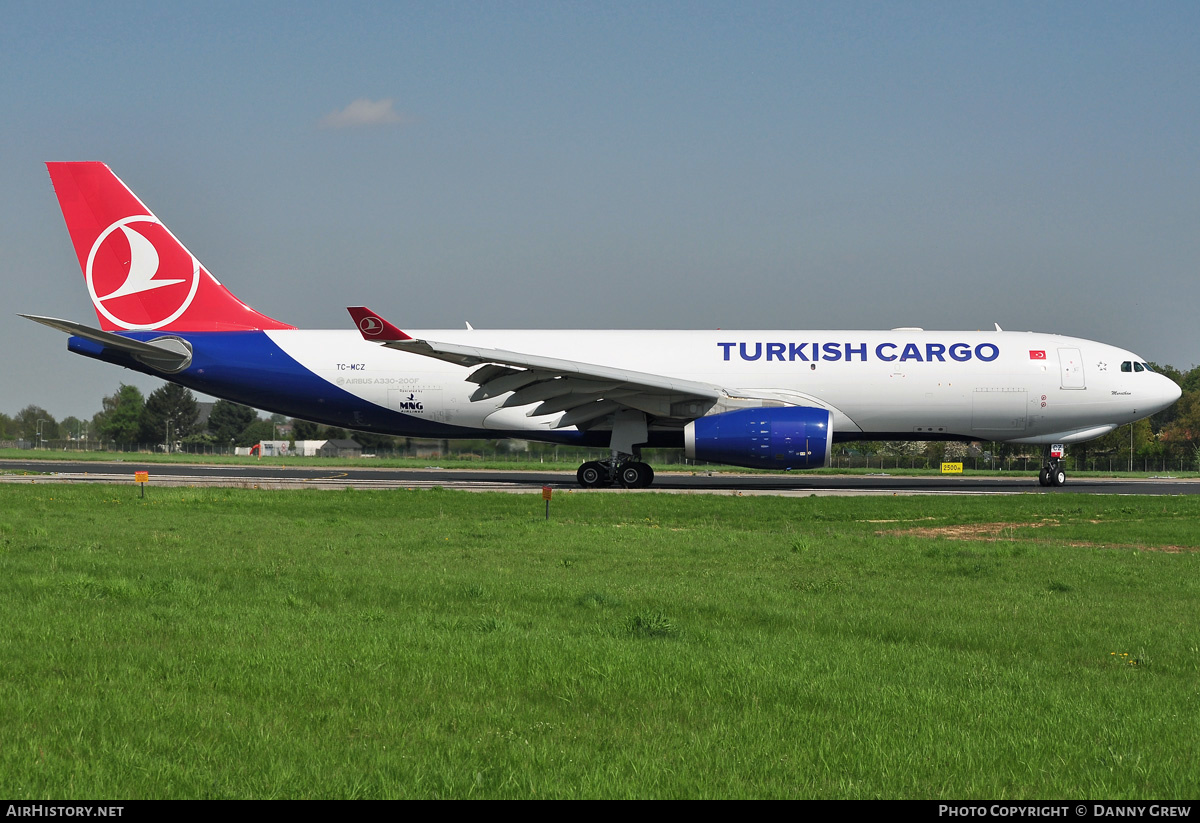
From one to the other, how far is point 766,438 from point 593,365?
4.90 metres

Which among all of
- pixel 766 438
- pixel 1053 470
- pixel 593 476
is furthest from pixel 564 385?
pixel 1053 470

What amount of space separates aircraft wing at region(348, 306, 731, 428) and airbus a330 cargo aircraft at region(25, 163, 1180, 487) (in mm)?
215

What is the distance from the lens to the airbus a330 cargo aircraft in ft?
88.7

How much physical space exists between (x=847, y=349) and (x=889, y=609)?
1906cm

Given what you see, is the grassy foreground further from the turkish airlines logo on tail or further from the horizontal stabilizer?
the turkish airlines logo on tail

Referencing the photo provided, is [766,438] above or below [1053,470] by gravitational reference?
above

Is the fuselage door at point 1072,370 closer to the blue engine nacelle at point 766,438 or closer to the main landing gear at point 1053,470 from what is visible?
the main landing gear at point 1053,470

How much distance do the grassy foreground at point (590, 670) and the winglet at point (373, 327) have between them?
9.14m

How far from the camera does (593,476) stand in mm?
26484

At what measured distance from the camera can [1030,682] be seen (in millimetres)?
6461

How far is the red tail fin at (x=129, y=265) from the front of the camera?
27.8m

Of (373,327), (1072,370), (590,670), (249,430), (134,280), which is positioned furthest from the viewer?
(249,430)

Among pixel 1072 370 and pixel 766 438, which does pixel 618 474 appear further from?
pixel 1072 370

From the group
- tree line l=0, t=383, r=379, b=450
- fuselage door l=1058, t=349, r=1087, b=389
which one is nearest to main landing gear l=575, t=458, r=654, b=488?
fuselage door l=1058, t=349, r=1087, b=389
